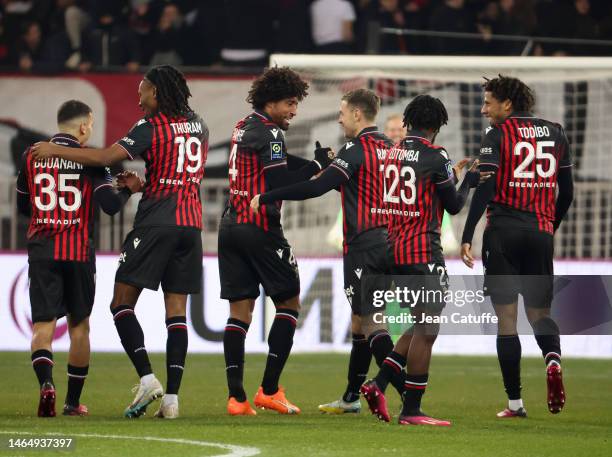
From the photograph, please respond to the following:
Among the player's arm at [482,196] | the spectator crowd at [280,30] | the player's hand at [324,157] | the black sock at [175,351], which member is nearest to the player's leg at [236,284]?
the black sock at [175,351]

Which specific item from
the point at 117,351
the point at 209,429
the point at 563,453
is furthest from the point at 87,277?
the point at 117,351

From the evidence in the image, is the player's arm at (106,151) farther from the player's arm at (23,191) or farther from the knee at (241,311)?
the knee at (241,311)

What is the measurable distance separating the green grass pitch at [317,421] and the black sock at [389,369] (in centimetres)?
25

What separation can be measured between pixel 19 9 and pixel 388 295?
11.8 m

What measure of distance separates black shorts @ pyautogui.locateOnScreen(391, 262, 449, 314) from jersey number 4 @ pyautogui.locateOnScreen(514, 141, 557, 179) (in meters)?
0.93

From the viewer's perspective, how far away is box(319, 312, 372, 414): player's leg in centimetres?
869

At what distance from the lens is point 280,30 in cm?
1748

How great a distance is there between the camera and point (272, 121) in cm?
865

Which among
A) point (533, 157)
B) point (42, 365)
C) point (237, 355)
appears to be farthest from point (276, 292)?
point (533, 157)

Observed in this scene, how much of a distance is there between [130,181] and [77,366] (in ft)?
3.91

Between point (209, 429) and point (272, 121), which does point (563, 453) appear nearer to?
point (209, 429)

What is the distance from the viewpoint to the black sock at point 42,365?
8.14 m

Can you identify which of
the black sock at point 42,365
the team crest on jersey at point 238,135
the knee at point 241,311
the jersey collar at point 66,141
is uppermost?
the team crest on jersey at point 238,135

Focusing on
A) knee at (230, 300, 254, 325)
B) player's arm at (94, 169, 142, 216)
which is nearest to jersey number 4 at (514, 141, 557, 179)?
knee at (230, 300, 254, 325)
